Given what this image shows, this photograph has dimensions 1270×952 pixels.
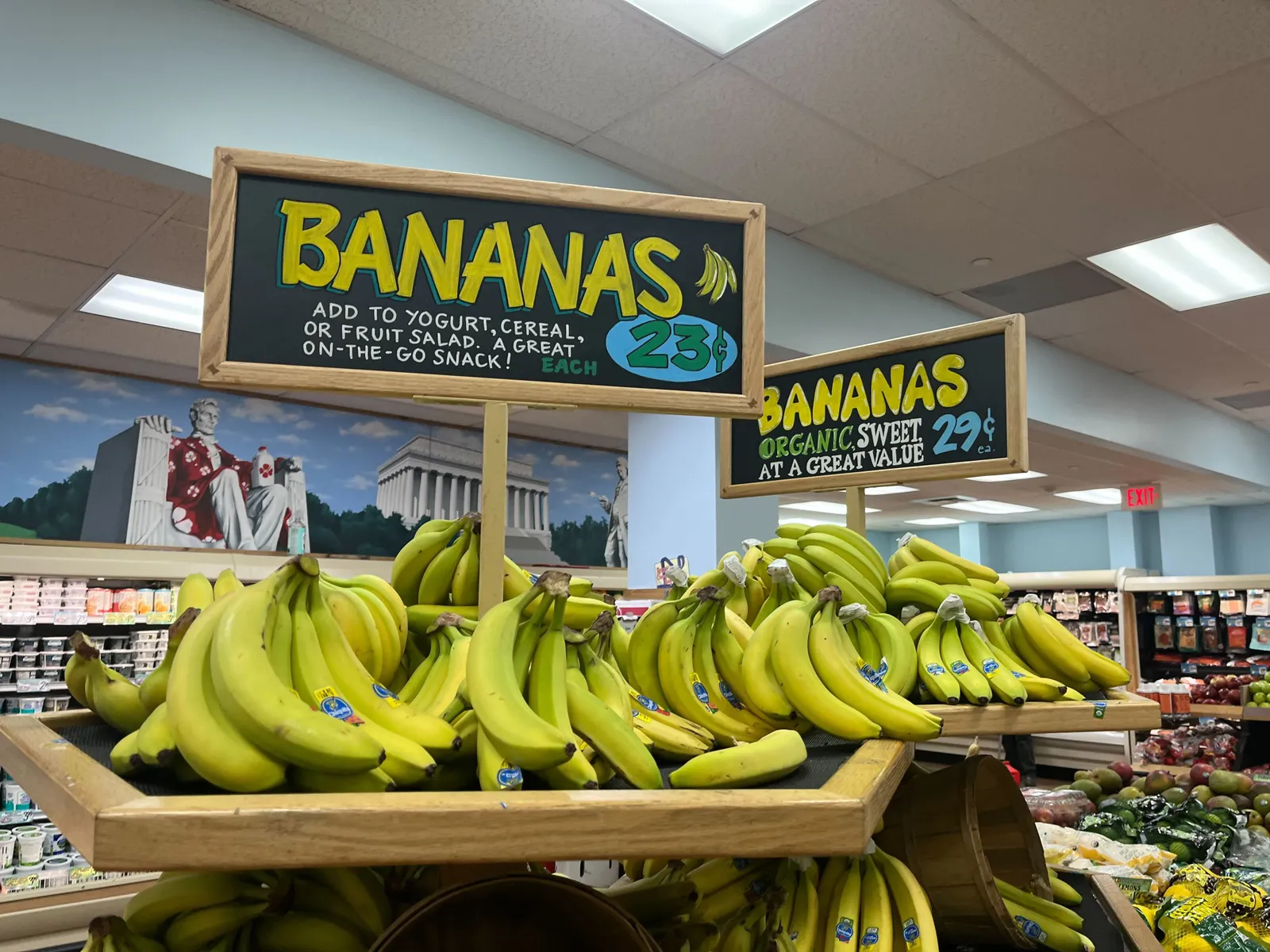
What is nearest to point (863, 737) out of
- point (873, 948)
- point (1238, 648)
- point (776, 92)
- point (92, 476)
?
point (873, 948)

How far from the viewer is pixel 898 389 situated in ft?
6.08

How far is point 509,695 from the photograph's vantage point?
0.76 metres

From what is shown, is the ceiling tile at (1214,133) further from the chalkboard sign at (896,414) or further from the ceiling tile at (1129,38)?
the chalkboard sign at (896,414)

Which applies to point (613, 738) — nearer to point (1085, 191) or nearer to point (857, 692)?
point (857, 692)

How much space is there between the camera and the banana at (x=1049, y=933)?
144 cm

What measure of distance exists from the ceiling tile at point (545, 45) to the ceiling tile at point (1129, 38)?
35.2 inches

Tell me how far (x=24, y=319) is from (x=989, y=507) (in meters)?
10.5

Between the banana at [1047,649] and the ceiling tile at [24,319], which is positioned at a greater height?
the ceiling tile at [24,319]

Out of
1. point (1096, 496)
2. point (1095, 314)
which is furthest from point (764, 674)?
point (1096, 496)

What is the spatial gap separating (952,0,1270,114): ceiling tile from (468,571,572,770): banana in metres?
2.43

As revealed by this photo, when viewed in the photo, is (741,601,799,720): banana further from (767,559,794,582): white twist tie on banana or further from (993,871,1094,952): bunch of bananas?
(993,871,1094,952): bunch of bananas

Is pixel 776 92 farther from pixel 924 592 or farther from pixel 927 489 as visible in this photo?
pixel 927 489

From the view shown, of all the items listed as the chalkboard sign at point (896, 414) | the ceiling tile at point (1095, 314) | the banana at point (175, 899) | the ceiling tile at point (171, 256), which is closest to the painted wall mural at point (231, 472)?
the ceiling tile at point (171, 256)

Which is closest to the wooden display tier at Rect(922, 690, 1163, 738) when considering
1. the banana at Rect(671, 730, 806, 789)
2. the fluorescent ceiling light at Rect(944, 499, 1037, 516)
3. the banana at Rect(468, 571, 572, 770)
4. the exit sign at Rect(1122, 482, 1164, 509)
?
the banana at Rect(671, 730, 806, 789)
